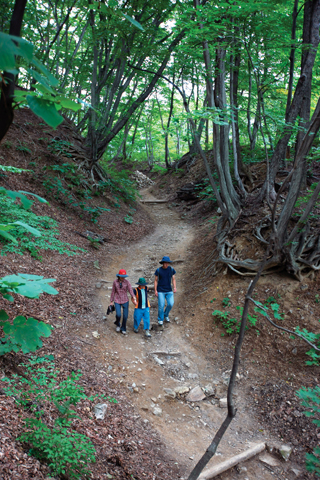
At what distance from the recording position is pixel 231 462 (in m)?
3.95

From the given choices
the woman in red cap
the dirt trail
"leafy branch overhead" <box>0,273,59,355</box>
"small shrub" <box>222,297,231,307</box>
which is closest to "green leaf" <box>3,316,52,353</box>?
"leafy branch overhead" <box>0,273,59,355</box>

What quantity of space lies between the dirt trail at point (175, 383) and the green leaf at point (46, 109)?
4243 millimetres

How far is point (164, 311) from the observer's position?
7.23 m

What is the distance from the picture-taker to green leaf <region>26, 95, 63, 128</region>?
123 centimetres

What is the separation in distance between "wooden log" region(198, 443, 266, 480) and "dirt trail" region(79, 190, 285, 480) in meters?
0.10

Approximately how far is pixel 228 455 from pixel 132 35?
11225mm

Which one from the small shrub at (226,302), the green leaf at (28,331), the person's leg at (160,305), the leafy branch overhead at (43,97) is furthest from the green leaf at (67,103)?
the small shrub at (226,302)

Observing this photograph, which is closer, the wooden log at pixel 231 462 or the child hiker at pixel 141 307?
the wooden log at pixel 231 462

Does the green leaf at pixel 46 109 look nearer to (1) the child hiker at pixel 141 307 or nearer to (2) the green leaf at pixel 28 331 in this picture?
(2) the green leaf at pixel 28 331

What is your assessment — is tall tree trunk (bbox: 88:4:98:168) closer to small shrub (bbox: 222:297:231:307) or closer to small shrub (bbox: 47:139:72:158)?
small shrub (bbox: 47:139:72:158)

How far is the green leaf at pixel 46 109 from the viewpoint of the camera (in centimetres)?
123

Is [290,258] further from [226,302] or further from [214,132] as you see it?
[214,132]

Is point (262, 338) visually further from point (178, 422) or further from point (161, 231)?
point (161, 231)

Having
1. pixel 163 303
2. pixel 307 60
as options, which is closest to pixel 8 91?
pixel 163 303
